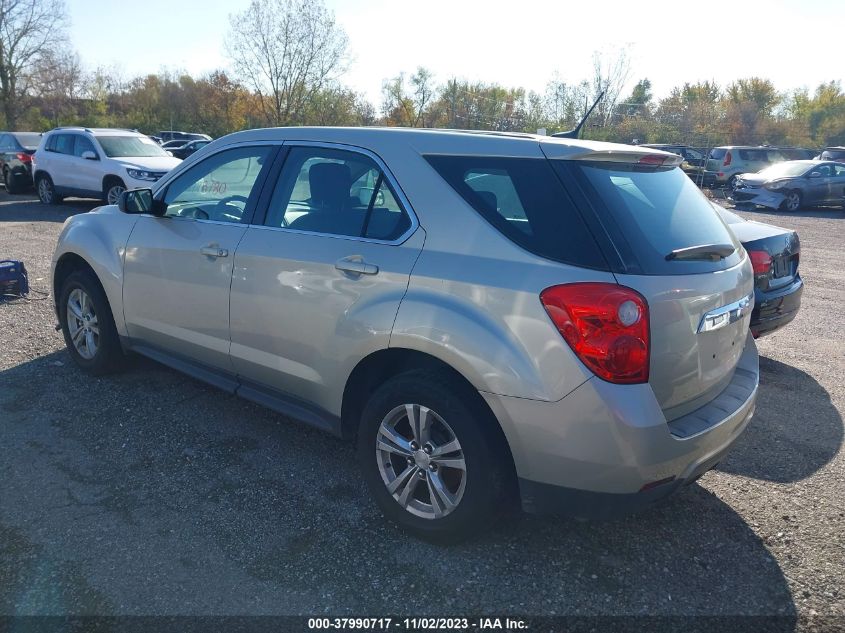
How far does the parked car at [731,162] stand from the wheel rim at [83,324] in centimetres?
2352

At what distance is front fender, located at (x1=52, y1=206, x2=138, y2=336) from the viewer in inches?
183

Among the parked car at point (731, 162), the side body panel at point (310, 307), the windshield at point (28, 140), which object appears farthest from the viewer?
the parked car at point (731, 162)

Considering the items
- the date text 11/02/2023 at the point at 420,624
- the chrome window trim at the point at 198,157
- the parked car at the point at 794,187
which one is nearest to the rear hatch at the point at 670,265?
the date text 11/02/2023 at the point at 420,624

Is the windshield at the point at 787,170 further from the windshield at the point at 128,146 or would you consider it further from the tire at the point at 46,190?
the tire at the point at 46,190

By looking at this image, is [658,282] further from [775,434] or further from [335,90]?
[335,90]

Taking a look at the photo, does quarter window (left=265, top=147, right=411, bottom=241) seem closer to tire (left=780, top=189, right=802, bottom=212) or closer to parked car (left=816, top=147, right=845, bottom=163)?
tire (left=780, top=189, right=802, bottom=212)

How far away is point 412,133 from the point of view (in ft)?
10.9

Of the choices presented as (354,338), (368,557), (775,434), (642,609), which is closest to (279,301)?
(354,338)

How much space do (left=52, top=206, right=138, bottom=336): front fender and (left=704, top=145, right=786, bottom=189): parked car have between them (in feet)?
76.9

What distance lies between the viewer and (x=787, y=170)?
2025 cm

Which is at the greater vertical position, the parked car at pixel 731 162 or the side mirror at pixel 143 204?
the side mirror at pixel 143 204

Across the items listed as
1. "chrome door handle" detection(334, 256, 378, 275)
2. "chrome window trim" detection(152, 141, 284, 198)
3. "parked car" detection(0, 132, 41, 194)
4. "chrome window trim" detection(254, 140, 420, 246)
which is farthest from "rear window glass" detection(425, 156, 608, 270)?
"parked car" detection(0, 132, 41, 194)

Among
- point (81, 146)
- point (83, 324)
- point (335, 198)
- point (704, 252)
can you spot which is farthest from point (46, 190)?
point (704, 252)

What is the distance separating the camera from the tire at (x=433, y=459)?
2.86 meters
